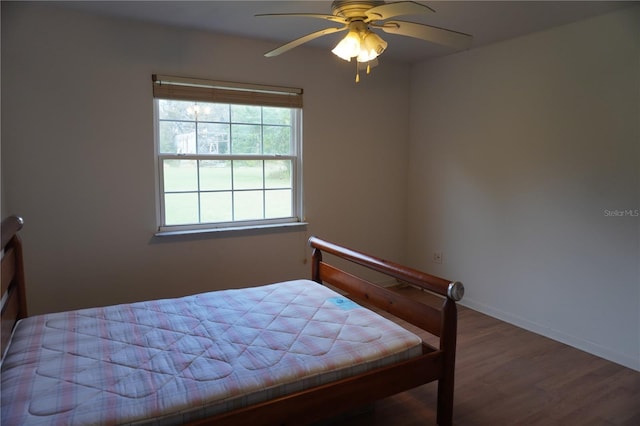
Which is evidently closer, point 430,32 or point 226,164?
point 430,32

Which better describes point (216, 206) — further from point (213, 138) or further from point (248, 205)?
point (213, 138)

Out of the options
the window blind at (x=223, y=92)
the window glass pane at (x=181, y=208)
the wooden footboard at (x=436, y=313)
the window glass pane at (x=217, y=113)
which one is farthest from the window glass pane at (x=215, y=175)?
the wooden footboard at (x=436, y=313)

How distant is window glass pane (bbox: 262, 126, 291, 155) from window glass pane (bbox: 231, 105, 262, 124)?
0.36ft

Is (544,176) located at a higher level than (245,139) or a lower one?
lower

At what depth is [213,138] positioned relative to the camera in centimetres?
342

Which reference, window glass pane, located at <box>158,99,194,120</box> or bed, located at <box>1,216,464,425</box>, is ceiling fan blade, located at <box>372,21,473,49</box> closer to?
bed, located at <box>1,216,464,425</box>

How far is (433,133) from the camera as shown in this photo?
4125 millimetres

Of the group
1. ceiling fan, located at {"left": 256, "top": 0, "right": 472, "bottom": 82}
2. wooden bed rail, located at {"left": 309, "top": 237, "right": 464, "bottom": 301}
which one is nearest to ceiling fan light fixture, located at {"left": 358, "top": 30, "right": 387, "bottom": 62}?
ceiling fan, located at {"left": 256, "top": 0, "right": 472, "bottom": 82}

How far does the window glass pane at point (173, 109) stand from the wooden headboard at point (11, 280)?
1334mm

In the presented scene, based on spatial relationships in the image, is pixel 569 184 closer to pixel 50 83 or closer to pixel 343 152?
pixel 343 152

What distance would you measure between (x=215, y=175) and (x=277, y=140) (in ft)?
2.03

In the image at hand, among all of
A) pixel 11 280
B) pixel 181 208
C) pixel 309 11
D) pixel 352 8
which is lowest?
pixel 11 280

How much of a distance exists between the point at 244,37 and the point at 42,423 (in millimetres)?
2907

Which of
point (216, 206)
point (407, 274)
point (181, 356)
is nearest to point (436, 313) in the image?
point (407, 274)
